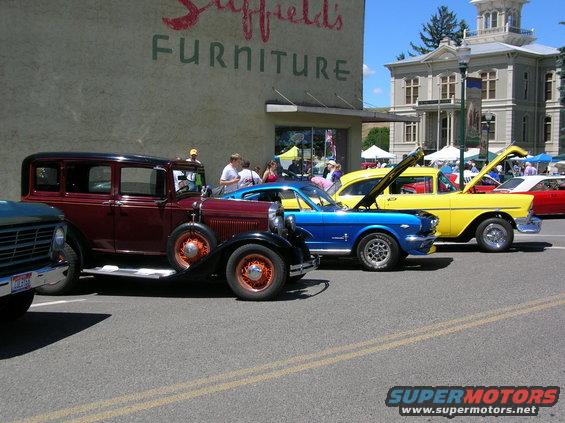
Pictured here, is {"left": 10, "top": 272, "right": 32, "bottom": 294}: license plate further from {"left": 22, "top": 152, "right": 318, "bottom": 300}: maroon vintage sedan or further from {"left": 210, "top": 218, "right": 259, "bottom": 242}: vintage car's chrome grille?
{"left": 210, "top": 218, "right": 259, "bottom": 242}: vintage car's chrome grille

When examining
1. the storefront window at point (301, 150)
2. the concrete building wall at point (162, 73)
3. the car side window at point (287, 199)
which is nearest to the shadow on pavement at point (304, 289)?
the car side window at point (287, 199)

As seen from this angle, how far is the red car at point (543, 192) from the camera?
66.5ft

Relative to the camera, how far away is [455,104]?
230 feet

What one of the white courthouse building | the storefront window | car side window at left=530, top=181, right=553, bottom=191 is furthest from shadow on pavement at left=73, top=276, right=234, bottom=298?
the white courthouse building

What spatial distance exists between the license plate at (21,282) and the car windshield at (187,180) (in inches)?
111

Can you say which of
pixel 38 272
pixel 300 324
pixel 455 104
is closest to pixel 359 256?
pixel 300 324

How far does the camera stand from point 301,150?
69.9ft

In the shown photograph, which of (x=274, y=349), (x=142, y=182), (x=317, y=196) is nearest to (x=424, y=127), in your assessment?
(x=317, y=196)

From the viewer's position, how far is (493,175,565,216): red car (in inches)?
798

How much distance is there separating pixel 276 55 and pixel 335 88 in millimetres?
2708

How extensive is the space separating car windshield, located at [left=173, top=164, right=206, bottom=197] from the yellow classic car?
13.9ft

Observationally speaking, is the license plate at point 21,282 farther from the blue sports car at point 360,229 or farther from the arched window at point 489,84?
the arched window at point 489,84

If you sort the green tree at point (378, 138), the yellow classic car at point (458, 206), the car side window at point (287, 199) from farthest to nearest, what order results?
the green tree at point (378, 138) < the yellow classic car at point (458, 206) < the car side window at point (287, 199)
